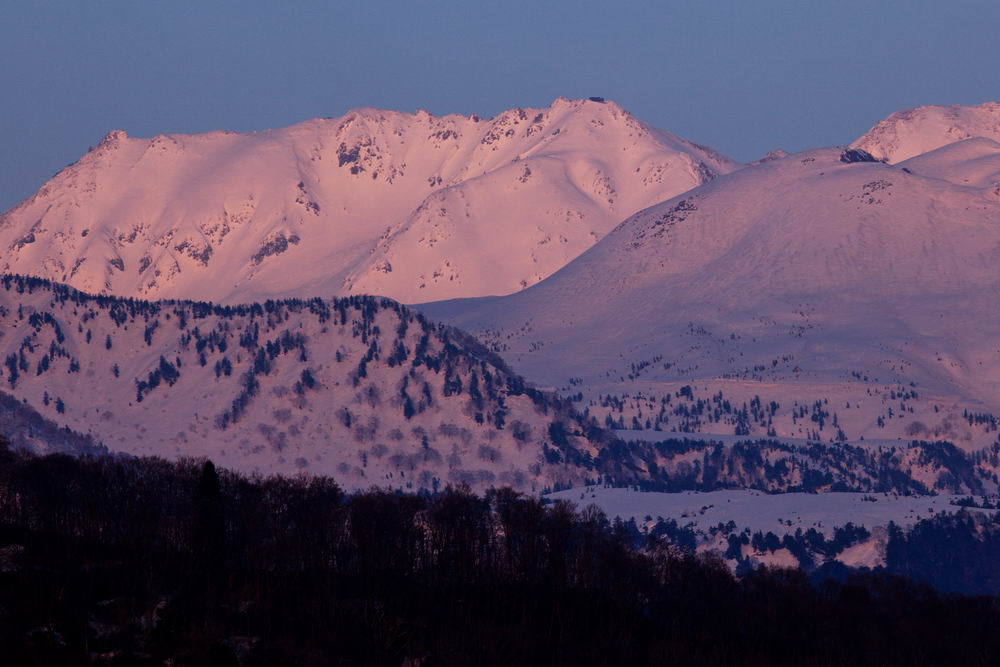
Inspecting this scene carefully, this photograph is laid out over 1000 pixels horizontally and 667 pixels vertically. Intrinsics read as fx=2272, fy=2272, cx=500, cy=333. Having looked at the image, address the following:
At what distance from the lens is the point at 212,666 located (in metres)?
200

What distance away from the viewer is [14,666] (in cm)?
19750

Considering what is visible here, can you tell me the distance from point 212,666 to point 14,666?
1708 centimetres
